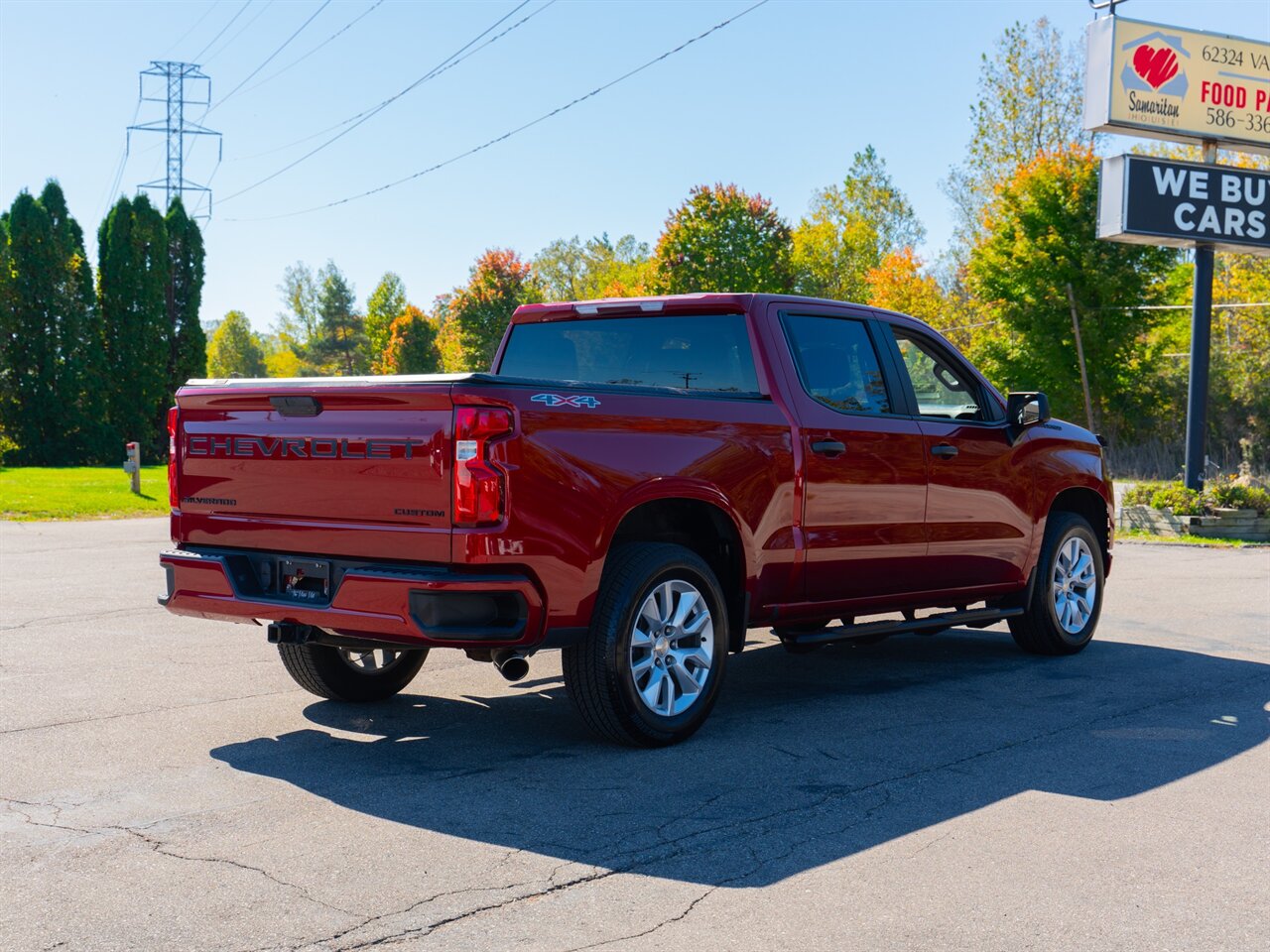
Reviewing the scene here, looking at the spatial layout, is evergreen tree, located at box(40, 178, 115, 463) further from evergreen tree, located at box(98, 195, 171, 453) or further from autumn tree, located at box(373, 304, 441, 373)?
autumn tree, located at box(373, 304, 441, 373)

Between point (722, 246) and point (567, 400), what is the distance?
54413 millimetres

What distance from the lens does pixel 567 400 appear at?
5426 mm

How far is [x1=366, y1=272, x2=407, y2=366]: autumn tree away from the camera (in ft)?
320

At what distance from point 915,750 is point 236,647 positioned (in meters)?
4.90

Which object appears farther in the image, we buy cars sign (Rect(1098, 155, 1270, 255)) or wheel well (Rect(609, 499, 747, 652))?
we buy cars sign (Rect(1098, 155, 1270, 255))

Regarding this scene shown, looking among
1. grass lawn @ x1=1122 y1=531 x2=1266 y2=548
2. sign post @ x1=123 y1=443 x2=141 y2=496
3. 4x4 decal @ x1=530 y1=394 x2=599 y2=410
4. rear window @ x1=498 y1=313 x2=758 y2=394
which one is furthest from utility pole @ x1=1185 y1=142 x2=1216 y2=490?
sign post @ x1=123 y1=443 x2=141 y2=496

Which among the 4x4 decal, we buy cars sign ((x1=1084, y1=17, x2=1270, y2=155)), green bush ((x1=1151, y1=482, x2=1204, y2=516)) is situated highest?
we buy cars sign ((x1=1084, y1=17, x2=1270, y2=155))

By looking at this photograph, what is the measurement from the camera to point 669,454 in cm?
585

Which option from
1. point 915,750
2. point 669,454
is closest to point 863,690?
point 915,750

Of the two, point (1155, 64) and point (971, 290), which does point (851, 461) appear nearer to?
point (1155, 64)

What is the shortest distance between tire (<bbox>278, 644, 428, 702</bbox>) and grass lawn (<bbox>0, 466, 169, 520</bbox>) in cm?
1743

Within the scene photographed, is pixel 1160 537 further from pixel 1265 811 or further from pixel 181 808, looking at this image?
pixel 181 808

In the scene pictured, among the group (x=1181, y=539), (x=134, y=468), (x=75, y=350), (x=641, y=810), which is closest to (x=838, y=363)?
(x=641, y=810)

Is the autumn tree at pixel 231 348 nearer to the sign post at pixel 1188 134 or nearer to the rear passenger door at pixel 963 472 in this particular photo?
the sign post at pixel 1188 134
